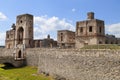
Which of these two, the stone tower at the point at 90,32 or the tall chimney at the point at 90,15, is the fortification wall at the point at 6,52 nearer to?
the stone tower at the point at 90,32

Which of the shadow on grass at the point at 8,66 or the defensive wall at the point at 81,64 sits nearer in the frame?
the defensive wall at the point at 81,64

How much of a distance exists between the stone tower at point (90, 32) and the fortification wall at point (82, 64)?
9.85m

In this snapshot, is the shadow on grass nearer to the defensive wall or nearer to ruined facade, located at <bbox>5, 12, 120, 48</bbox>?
ruined facade, located at <bbox>5, 12, 120, 48</bbox>

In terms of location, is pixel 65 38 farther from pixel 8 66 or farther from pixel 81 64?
pixel 81 64

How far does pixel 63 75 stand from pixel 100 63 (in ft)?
22.9

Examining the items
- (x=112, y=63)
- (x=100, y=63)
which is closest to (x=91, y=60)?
(x=100, y=63)

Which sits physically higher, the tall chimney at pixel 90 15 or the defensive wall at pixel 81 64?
the tall chimney at pixel 90 15

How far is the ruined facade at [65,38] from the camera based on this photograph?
51188 millimetres

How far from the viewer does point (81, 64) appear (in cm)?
2311

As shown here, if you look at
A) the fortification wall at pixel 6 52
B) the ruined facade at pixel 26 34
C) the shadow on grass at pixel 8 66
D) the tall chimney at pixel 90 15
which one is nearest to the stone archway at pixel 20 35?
the ruined facade at pixel 26 34

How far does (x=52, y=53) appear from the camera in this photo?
29891 mm

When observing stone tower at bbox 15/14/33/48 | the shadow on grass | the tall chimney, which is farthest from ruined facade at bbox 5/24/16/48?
the tall chimney

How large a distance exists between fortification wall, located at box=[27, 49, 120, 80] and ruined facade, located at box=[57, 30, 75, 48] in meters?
19.0

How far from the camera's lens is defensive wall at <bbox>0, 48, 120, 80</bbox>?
19337 mm
